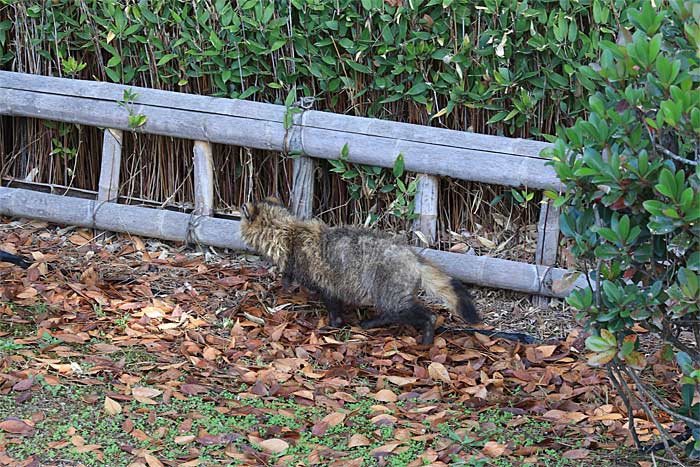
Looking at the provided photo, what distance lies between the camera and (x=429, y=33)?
20.1 ft

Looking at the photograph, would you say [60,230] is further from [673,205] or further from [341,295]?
[673,205]

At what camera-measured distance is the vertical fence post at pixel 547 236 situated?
607cm

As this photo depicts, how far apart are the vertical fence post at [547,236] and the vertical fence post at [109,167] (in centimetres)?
294

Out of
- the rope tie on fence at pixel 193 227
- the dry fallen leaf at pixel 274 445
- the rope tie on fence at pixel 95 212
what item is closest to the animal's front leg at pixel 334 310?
the rope tie on fence at pixel 193 227

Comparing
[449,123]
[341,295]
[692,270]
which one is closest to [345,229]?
[341,295]

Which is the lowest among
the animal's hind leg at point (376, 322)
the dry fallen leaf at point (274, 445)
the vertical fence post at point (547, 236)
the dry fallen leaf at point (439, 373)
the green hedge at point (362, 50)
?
the dry fallen leaf at point (274, 445)

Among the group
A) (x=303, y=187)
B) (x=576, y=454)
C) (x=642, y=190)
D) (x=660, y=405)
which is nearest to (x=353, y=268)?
(x=303, y=187)

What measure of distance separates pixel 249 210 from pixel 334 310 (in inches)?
32.3

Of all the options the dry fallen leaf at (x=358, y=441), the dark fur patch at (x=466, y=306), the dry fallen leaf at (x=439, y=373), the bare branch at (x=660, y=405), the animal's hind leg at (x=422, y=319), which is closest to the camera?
the bare branch at (x=660, y=405)

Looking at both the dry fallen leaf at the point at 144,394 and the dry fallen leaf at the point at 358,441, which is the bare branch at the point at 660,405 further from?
the dry fallen leaf at the point at 144,394

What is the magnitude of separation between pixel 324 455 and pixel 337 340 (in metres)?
1.48

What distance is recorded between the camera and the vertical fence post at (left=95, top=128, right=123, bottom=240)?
6898mm

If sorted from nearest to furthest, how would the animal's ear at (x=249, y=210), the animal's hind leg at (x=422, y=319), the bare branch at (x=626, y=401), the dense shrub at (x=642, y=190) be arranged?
1. the dense shrub at (x=642, y=190)
2. the bare branch at (x=626, y=401)
3. the animal's hind leg at (x=422, y=319)
4. the animal's ear at (x=249, y=210)

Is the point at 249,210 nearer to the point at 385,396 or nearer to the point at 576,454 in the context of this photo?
the point at 385,396
